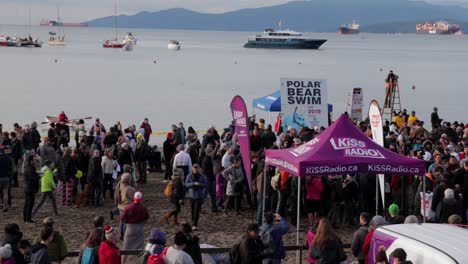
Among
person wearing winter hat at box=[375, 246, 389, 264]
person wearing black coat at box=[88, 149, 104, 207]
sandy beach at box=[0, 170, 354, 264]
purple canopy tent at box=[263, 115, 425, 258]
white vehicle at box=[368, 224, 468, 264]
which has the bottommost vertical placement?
sandy beach at box=[0, 170, 354, 264]

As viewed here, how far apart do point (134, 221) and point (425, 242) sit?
4.71 meters

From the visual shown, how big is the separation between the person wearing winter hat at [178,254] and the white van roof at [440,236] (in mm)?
2245

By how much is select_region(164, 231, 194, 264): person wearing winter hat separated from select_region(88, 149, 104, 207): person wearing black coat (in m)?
7.11

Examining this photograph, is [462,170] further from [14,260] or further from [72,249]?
[14,260]

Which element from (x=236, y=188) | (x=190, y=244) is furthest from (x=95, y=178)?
(x=190, y=244)

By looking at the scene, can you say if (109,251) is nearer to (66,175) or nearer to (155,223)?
(155,223)

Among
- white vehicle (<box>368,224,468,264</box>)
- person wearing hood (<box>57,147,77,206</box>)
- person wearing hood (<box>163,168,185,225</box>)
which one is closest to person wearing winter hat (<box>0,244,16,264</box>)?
white vehicle (<box>368,224,468,264</box>)

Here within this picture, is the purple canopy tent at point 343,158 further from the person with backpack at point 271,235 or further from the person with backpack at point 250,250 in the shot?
the person with backpack at point 250,250

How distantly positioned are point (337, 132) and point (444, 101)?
49.7m

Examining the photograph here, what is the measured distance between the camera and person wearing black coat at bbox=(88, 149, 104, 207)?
15.2 metres

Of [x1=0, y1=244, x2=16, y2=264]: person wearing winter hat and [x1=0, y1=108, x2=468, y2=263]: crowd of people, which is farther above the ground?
[x1=0, y1=244, x2=16, y2=264]: person wearing winter hat

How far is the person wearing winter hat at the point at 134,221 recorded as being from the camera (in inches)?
430

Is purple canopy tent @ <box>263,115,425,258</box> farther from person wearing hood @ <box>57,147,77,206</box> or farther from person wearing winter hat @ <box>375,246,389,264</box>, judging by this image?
person wearing hood @ <box>57,147,77,206</box>

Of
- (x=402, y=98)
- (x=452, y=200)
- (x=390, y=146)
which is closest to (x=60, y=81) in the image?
(x=402, y=98)
